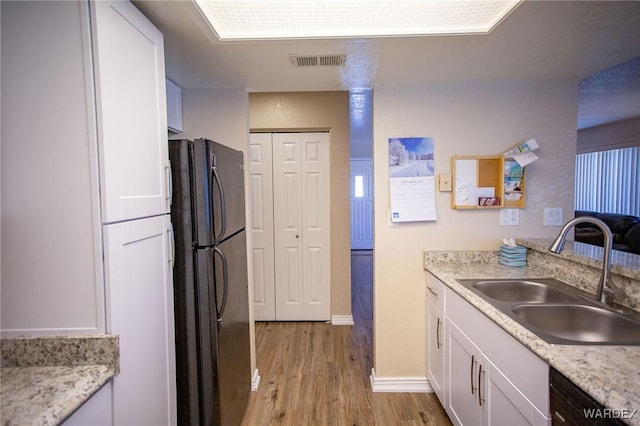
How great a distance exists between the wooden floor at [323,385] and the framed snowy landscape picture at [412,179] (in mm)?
1274

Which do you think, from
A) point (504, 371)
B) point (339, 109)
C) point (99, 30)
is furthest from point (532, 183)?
point (99, 30)

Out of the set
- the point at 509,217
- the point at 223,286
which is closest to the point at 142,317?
the point at 223,286

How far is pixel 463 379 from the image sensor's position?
171 centimetres

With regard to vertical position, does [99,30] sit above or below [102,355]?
above

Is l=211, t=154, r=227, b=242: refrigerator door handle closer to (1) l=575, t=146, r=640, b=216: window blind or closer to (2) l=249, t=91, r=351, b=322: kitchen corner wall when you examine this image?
(2) l=249, t=91, r=351, b=322: kitchen corner wall

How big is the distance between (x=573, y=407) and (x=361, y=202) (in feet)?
23.0

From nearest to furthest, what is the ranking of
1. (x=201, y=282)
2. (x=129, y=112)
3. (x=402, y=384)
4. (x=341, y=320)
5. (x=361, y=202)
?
(x=129, y=112) → (x=201, y=282) → (x=402, y=384) → (x=341, y=320) → (x=361, y=202)

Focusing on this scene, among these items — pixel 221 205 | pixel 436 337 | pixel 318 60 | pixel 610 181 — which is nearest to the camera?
pixel 221 205

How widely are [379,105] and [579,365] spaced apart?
183 cm

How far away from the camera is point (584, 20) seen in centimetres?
144

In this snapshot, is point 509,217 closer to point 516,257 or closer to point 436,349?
point 516,257

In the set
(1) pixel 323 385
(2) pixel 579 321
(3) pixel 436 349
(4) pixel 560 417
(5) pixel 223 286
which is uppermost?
(5) pixel 223 286

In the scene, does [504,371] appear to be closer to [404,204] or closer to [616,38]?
[404,204]

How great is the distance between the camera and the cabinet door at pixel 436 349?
6.65 ft
